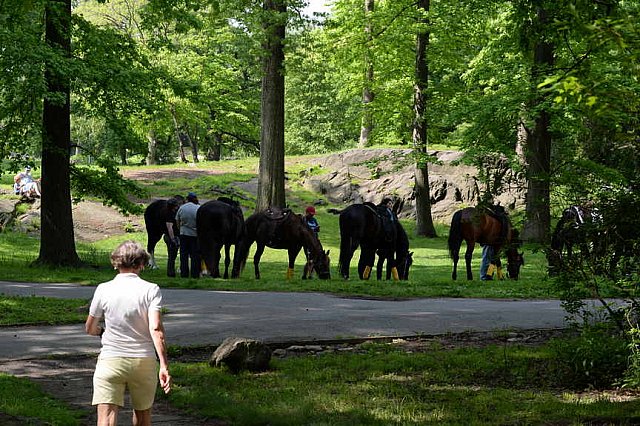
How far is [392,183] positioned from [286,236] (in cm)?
2130

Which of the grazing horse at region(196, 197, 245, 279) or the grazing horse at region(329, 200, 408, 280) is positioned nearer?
the grazing horse at region(196, 197, 245, 279)

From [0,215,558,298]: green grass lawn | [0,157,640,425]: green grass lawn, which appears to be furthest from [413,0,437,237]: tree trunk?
[0,157,640,425]: green grass lawn

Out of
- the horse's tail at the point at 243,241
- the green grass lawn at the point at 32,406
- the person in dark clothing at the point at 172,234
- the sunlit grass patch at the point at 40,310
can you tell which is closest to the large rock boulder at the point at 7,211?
the person in dark clothing at the point at 172,234

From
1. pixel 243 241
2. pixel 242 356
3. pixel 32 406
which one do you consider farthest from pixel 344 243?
pixel 32 406

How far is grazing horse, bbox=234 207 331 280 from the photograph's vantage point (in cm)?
2175

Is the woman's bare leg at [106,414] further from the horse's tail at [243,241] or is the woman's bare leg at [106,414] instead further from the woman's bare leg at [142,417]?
the horse's tail at [243,241]

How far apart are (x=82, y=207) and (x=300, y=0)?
1419cm

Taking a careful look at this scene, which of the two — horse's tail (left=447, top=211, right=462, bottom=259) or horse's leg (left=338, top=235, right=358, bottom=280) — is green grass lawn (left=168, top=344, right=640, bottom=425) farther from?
horse's tail (left=447, top=211, right=462, bottom=259)

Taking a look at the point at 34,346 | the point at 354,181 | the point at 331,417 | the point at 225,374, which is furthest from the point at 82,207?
the point at 331,417

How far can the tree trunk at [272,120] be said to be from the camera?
29.4 meters

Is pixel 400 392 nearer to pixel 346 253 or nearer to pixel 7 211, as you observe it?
pixel 346 253

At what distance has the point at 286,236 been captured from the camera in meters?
22.0

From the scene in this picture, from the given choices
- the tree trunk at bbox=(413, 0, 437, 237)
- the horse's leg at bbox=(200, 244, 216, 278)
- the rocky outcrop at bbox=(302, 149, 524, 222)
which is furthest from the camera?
the rocky outcrop at bbox=(302, 149, 524, 222)

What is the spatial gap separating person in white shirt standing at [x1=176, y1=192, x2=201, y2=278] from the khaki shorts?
49.5 feet
